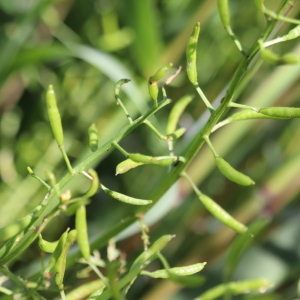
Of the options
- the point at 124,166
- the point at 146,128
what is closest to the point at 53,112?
the point at 124,166

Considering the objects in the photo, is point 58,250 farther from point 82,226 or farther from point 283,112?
point 283,112

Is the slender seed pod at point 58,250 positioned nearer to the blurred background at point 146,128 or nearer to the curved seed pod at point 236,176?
the curved seed pod at point 236,176

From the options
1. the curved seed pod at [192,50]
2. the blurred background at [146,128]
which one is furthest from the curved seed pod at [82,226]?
the blurred background at [146,128]

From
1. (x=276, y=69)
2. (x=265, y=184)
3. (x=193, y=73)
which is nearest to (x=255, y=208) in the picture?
(x=265, y=184)

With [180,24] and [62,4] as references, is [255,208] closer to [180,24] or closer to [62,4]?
[180,24]

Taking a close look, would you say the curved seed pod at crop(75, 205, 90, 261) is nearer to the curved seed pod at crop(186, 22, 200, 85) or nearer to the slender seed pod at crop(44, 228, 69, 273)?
the slender seed pod at crop(44, 228, 69, 273)
